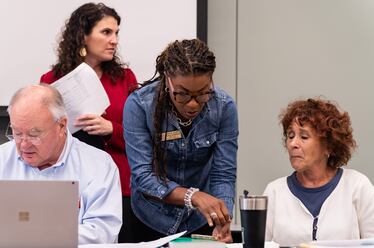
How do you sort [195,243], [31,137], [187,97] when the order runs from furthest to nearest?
[31,137], [187,97], [195,243]

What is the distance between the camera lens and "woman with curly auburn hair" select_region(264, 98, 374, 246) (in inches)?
101

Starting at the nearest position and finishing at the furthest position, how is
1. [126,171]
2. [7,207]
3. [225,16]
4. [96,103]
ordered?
[7,207], [96,103], [126,171], [225,16]

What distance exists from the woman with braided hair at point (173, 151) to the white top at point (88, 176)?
0.10 m

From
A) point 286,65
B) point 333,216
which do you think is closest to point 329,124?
point 333,216

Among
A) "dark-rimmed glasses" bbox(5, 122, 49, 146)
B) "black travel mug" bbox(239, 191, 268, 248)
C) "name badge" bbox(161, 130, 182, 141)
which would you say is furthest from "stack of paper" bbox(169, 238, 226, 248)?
"dark-rimmed glasses" bbox(5, 122, 49, 146)

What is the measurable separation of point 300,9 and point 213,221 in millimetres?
2115

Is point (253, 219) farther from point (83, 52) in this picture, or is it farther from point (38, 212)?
point (83, 52)

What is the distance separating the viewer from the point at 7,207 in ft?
6.00

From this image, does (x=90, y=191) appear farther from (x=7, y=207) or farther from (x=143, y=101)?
(x=7, y=207)

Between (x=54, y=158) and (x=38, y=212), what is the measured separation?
27.1 inches

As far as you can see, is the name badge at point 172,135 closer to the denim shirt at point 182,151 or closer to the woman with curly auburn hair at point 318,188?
the denim shirt at point 182,151

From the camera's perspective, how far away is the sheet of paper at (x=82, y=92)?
9.32 feet

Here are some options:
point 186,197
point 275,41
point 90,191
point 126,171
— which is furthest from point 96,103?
point 275,41

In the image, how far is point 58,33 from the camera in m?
3.70
